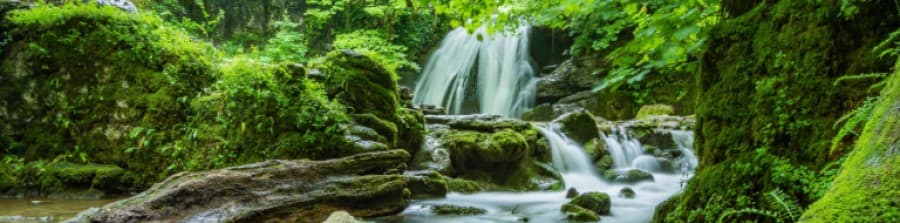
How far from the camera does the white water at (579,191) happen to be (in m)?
6.20

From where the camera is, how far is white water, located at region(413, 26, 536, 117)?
18.1 meters

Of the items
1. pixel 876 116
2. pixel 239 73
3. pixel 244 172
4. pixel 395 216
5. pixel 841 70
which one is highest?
pixel 239 73

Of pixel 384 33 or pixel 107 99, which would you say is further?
pixel 384 33

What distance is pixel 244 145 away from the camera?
614 cm

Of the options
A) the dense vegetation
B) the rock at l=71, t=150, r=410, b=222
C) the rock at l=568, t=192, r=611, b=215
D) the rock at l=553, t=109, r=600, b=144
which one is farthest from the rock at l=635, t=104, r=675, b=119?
the rock at l=71, t=150, r=410, b=222

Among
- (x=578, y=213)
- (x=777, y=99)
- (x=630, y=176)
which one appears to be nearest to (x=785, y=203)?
(x=777, y=99)

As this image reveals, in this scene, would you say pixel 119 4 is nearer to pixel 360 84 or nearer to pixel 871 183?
pixel 360 84

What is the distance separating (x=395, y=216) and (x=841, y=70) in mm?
4231

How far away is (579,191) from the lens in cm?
873

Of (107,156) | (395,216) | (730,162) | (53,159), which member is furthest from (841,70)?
(53,159)

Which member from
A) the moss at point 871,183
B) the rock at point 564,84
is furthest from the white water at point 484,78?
the moss at point 871,183

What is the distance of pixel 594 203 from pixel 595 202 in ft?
0.07

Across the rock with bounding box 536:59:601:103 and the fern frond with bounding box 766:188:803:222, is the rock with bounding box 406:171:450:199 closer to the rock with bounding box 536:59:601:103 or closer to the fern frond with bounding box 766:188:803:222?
the fern frond with bounding box 766:188:803:222

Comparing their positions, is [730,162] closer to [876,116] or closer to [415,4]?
[876,116]
